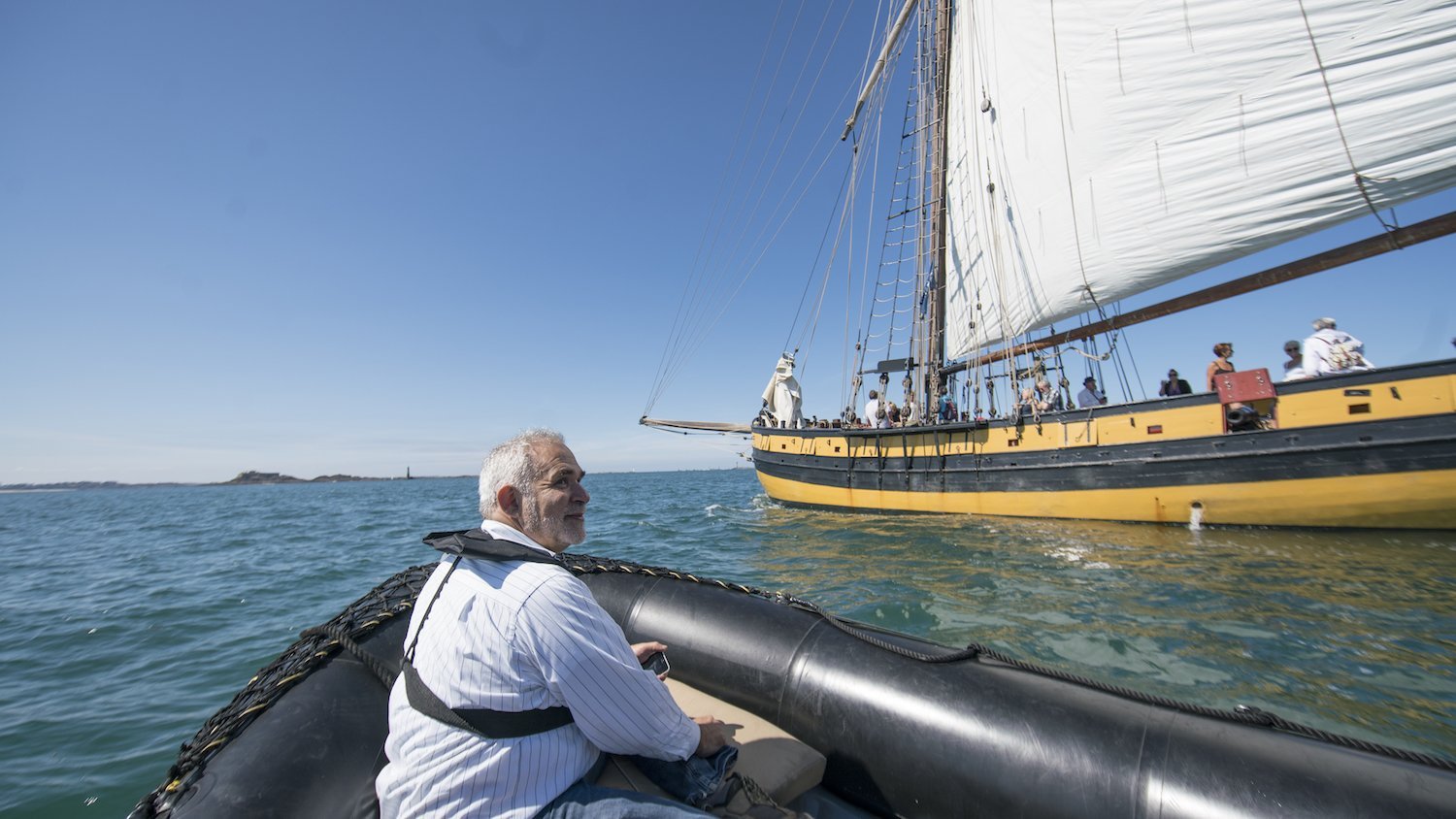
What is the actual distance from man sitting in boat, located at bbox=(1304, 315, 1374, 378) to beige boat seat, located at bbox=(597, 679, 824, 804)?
10.4 m

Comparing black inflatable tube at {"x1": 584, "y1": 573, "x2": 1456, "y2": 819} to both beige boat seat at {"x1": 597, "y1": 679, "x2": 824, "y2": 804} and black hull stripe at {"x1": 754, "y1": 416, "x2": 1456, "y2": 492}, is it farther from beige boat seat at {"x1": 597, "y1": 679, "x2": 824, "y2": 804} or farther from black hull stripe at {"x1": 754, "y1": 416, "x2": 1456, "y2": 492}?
black hull stripe at {"x1": 754, "y1": 416, "x2": 1456, "y2": 492}

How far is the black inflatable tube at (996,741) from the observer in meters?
1.55

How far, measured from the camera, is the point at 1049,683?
2.11 m

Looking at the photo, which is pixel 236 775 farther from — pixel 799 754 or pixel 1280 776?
pixel 1280 776

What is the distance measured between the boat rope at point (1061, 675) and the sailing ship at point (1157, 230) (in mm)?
8374

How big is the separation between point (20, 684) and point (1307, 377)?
15.2m

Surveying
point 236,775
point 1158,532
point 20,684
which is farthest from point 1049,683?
point 1158,532

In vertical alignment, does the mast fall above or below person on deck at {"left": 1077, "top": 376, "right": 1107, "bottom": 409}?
above

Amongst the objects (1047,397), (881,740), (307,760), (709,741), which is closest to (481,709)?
(709,741)

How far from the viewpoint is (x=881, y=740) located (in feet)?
7.28

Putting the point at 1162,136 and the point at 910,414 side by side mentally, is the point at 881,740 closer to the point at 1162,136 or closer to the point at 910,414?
the point at 1162,136

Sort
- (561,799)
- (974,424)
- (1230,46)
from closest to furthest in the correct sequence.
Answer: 1. (561,799)
2. (1230,46)
3. (974,424)

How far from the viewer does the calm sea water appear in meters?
3.35

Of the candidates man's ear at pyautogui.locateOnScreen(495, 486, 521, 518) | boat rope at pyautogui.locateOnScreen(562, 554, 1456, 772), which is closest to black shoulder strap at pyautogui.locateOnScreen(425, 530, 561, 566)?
man's ear at pyautogui.locateOnScreen(495, 486, 521, 518)
